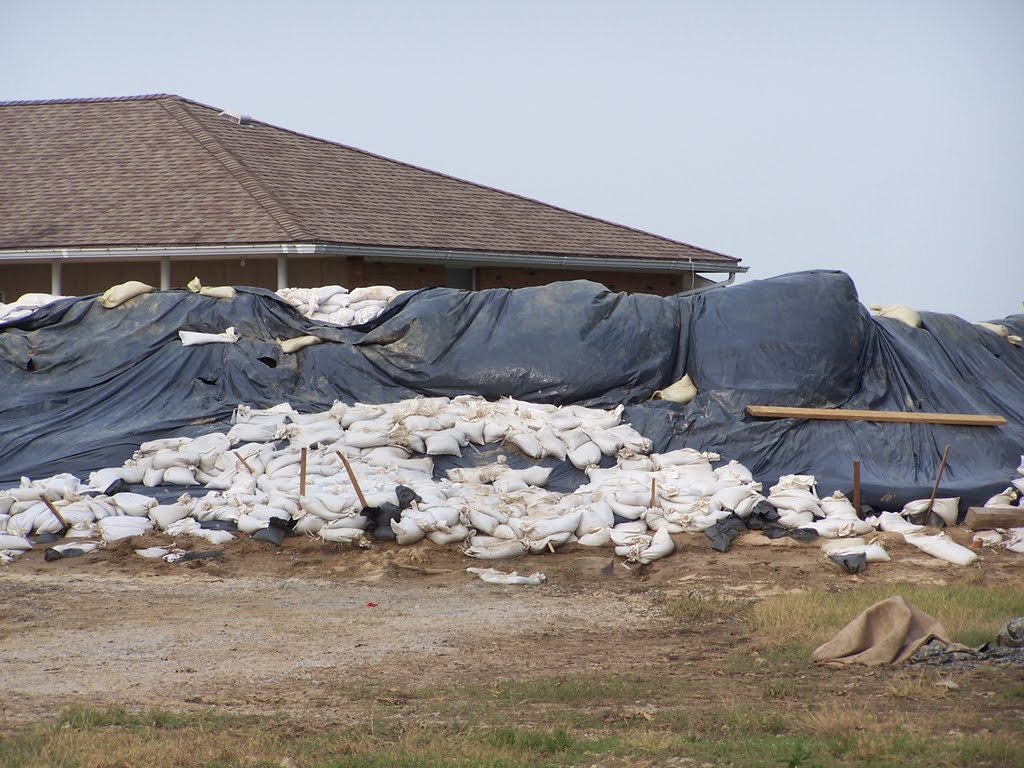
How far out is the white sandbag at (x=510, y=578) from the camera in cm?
889

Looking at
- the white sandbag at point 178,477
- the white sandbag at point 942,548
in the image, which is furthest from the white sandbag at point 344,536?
the white sandbag at point 942,548

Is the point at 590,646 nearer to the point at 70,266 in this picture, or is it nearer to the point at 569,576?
the point at 569,576

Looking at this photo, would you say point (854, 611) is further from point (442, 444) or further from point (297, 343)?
point (297, 343)

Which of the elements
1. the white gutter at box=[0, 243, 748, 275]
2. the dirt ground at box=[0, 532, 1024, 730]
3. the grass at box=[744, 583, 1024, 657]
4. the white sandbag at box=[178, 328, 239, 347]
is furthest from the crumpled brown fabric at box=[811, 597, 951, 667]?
the white gutter at box=[0, 243, 748, 275]

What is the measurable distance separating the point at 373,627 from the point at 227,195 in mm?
10635

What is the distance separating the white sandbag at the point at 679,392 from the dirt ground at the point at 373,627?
1921 mm

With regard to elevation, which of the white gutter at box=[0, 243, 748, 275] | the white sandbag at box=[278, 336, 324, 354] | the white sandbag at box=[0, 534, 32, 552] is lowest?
the white sandbag at box=[0, 534, 32, 552]

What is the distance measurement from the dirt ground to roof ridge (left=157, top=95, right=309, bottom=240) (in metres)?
6.86

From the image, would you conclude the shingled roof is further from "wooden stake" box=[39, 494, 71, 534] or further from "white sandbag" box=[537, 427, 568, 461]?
"wooden stake" box=[39, 494, 71, 534]

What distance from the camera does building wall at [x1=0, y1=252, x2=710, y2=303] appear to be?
52.8 ft

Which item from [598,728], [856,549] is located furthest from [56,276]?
[598,728]

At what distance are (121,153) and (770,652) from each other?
14904mm

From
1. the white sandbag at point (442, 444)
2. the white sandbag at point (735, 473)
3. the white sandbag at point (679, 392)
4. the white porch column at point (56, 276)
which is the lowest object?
the white sandbag at point (735, 473)

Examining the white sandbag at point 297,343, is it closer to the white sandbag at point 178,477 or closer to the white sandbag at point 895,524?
the white sandbag at point 178,477
